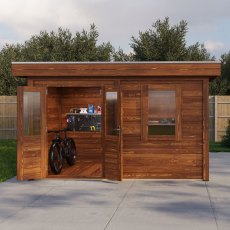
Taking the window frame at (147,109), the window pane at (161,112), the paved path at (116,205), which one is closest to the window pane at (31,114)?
the paved path at (116,205)

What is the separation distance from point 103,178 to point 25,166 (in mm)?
1758

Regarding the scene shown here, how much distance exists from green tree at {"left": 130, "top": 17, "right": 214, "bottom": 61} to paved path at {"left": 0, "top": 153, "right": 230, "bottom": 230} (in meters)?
21.0

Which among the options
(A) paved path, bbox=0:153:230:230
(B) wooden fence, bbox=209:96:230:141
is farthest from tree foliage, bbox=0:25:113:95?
(A) paved path, bbox=0:153:230:230

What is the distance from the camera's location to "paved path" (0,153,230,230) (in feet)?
26.0

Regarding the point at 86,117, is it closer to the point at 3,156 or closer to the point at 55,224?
the point at 3,156

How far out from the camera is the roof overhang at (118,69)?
40.9 feet

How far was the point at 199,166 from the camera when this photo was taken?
1273cm

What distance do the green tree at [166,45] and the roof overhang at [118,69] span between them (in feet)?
67.3

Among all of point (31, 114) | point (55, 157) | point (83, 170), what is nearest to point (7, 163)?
point (83, 170)

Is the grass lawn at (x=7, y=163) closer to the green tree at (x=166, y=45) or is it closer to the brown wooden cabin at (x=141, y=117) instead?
the brown wooden cabin at (x=141, y=117)

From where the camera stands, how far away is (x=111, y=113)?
41.3ft

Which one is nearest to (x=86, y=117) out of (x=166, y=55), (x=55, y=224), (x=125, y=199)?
(x=125, y=199)

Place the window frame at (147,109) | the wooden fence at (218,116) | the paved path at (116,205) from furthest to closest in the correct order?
the wooden fence at (218,116)
the window frame at (147,109)
the paved path at (116,205)

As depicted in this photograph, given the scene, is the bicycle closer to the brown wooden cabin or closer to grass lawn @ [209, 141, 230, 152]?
the brown wooden cabin
